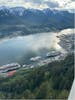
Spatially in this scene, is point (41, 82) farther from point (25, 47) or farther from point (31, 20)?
point (31, 20)

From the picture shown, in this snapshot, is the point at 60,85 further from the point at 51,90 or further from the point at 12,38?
the point at 12,38

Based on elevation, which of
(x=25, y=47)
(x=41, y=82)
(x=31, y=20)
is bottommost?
(x=41, y=82)

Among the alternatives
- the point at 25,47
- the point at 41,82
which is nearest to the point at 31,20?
the point at 25,47

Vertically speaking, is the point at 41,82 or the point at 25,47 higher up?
the point at 25,47

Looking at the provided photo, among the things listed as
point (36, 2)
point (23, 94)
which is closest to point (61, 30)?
point (36, 2)

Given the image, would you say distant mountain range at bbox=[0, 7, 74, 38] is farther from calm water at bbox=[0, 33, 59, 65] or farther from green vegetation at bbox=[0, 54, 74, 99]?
green vegetation at bbox=[0, 54, 74, 99]
